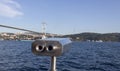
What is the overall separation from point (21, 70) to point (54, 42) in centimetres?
2728

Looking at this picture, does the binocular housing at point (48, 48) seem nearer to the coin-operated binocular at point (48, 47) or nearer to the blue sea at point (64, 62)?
the coin-operated binocular at point (48, 47)

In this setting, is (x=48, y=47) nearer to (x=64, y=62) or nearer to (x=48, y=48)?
(x=48, y=48)

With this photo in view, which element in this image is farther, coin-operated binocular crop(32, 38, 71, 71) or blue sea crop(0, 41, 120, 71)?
blue sea crop(0, 41, 120, 71)

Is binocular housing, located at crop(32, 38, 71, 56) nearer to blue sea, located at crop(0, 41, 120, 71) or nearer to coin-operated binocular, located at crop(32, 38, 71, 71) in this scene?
coin-operated binocular, located at crop(32, 38, 71, 71)

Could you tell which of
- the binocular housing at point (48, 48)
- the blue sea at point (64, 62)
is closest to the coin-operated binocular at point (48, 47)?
the binocular housing at point (48, 48)

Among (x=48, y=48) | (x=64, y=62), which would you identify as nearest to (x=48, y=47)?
(x=48, y=48)

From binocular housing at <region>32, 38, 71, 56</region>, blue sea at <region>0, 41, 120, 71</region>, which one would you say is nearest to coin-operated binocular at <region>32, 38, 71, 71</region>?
binocular housing at <region>32, 38, 71, 56</region>

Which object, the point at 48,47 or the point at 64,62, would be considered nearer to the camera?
the point at 48,47

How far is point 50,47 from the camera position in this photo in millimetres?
3461

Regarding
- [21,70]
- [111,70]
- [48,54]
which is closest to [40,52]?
[48,54]

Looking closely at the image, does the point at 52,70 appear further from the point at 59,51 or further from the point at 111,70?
the point at 111,70

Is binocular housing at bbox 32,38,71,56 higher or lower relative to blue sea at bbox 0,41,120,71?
higher

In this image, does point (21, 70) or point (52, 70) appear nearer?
point (52, 70)

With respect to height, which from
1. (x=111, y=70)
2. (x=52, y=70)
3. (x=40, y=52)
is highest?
(x=40, y=52)
